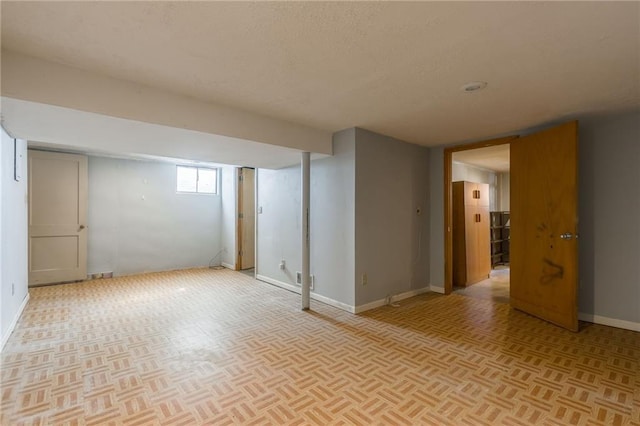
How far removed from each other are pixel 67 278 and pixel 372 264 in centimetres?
523

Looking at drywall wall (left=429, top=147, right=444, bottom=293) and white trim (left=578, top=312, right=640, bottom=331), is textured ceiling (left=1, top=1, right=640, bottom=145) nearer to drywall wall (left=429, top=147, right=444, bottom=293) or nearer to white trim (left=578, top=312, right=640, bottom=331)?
drywall wall (left=429, top=147, right=444, bottom=293)

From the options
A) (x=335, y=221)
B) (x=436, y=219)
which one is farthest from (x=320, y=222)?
(x=436, y=219)

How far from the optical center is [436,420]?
1.79m

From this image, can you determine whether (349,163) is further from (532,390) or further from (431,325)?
(532,390)

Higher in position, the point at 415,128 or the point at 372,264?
the point at 415,128

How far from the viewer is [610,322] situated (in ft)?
11.0

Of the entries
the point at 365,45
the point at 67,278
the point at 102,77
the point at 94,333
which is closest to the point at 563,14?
the point at 365,45

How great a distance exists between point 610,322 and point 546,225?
4.13 feet

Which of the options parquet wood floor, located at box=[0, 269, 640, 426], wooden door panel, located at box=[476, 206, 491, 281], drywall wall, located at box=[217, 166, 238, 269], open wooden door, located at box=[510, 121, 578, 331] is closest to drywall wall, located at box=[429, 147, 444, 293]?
parquet wood floor, located at box=[0, 269, 640, 426]

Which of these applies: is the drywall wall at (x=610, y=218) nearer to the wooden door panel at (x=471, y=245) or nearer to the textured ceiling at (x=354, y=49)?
the textured ceiling at (x=354, y=49)

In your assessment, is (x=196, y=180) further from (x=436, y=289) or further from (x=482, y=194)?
(x=482, y=194)

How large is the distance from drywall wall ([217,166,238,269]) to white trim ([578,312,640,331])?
5869 mm

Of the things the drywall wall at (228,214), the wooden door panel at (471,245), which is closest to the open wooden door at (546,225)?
the wooden door panel at (471,245)

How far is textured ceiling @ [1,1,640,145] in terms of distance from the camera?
5.27ft
